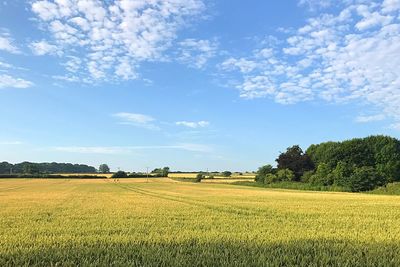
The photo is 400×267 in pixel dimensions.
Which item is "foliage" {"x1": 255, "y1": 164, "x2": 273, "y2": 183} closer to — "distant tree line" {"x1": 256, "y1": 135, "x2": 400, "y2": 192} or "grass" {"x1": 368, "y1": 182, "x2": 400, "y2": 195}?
"distant tree line" {"x1": 256, "y1": 135, "x2": 400, "y2": 192}

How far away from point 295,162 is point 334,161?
35.9 ft

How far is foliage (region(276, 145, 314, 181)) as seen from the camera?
119 meters

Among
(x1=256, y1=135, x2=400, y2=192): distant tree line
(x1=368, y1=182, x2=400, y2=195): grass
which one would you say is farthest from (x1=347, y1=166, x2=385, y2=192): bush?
(x1=256, y1=135, x2=400, y2=192): distant tree line

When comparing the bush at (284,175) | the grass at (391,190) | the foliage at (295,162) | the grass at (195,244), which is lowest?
the grass at (195,244)

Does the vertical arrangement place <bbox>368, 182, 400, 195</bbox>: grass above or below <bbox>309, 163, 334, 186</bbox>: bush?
below

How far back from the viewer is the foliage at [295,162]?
391ft

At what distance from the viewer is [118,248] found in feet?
41.4

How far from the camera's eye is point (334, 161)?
4444 inches

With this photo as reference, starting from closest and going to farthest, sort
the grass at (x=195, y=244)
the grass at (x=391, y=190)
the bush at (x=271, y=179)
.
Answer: the grass at (x=195, y=244) < the grass at (x=391, y=190) < the bush at (x=271, y=179)

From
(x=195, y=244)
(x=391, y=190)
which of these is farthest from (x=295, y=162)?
(x=195, y=244)

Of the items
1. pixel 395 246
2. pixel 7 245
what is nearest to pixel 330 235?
pixel 395 246

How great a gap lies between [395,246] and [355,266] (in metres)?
3.68

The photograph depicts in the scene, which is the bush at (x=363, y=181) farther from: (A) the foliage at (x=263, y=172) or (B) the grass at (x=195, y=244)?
(B) the grass at (x=195, y=244)

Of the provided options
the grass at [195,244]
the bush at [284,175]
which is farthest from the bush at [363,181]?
the grass at [195,244]
